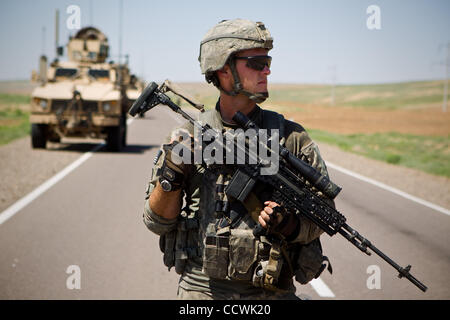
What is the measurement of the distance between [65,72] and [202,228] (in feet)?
47.8

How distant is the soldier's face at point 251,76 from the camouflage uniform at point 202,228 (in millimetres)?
151

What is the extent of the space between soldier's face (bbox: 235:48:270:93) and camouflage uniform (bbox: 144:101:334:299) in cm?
15

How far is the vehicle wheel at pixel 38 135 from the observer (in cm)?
1484

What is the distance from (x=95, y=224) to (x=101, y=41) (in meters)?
12.6

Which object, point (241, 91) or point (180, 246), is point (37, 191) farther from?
point (241, 91)

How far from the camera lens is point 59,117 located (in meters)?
14.3

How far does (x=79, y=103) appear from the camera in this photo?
14578 mm

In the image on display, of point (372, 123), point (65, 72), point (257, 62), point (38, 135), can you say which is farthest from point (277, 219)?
point (372, 123)

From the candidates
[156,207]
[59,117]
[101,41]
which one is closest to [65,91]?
[59,117]

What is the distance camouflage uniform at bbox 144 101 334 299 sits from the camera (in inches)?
102

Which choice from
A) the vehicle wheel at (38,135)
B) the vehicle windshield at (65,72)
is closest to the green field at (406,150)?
the vehicle windshield at (65,72)
